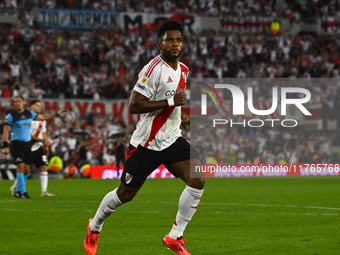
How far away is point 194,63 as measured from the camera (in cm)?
3225

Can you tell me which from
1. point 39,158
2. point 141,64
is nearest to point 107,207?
point 39,158

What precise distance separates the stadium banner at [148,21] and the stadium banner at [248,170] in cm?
1284

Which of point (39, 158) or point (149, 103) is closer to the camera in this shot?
point (149, 103)

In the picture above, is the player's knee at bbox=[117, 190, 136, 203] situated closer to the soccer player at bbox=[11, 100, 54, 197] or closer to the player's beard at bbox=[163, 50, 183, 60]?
the player's beard at bbox=[163, 50, 183, 60]

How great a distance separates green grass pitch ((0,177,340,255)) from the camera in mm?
6996

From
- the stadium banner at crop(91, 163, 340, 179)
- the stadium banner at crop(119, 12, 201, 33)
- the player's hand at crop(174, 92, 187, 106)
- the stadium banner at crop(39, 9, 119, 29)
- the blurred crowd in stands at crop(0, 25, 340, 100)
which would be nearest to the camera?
the player's hand at crop(174, 92, 187, 106)

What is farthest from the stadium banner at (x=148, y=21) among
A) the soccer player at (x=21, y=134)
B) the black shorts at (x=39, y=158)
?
the soccer player at (x=21, y=134)

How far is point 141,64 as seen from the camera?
100 ft

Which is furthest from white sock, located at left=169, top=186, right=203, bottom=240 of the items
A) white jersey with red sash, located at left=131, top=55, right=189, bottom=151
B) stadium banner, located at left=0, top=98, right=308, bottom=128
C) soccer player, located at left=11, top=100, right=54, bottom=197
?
stadium banner, located at left=0, top=98, right=308, bottom=128

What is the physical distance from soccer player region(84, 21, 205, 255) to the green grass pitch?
29.5 inches

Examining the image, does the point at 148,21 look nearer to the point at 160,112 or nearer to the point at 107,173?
the point at 107,173

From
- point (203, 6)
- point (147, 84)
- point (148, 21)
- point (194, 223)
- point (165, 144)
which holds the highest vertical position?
point (203, 6)

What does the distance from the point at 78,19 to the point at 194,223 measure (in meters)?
25.7

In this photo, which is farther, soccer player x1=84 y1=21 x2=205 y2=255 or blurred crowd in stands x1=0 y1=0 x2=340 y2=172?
blurred crowd in stands x1=0 y1=0 x2=340 y2=172
